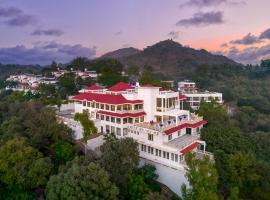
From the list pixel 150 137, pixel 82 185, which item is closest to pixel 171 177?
pixel 150 137

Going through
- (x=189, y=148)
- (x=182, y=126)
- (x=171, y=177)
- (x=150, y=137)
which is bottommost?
(x=171, y=177)

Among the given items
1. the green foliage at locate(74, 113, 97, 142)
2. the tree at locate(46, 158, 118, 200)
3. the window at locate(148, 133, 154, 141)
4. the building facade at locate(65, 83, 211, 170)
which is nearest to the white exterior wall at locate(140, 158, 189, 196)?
the building facade at locate(65, 83, 211, 170)

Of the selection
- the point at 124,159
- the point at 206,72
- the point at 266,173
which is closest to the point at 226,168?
the point at 266,173

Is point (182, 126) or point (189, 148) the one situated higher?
point (182, 126)

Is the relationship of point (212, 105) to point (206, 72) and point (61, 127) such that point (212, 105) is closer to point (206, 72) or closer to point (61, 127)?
point (61, 127)

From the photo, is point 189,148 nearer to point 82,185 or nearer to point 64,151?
point 82,185

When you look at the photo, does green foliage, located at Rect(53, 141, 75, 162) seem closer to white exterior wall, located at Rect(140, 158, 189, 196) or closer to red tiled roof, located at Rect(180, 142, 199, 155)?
white exterior wall, located at Rect(140, 158, 189, 196)

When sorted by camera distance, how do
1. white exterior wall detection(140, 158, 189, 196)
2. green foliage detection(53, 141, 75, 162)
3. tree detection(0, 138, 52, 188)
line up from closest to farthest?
tree detection(0, 138, 52, 188), white exterior wall detection(140, 158, 189, 196), green foliage detection(53, 141, 75, 162)

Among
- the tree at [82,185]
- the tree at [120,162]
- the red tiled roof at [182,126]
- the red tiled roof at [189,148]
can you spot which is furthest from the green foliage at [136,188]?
the red tiled roof at [182,126]
